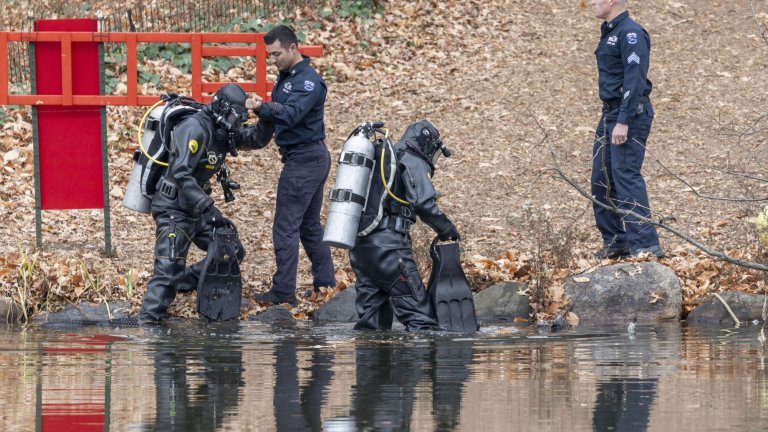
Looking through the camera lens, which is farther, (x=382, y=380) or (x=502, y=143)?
(x=502, y=143)

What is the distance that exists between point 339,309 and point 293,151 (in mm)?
1378

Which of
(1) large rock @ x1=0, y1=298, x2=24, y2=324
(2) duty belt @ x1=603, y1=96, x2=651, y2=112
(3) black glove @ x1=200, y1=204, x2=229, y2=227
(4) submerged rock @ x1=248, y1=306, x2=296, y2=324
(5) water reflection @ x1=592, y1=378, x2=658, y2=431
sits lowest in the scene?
(5) water reflection @ x1=592, y1=378, x2=658, y2=431

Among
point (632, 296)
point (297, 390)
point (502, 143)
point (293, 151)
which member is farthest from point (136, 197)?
point (502, 143)

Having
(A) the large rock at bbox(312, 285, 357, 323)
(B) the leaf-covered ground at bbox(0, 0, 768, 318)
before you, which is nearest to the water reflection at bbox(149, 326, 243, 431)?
(A) the large rock at bbox(312, 285, 357, 323)

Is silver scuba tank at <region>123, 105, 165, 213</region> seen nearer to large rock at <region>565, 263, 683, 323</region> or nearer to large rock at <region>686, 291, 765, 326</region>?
large rock at <region>565, 263, 683, 323</region>

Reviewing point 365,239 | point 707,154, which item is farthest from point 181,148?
point 707,154

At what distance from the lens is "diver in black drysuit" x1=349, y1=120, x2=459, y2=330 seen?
969 cm

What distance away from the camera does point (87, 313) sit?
36.7 feet

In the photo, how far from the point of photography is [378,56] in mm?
18828

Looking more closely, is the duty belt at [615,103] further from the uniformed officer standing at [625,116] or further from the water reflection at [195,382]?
the water reflection at [195,382]

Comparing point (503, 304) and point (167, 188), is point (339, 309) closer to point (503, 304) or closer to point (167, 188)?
point (503, 304)

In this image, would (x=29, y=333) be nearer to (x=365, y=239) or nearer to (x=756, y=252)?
(x=365, y=239)

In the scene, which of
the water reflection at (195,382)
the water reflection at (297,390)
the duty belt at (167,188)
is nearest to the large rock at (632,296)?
the water reflection at (297,390)

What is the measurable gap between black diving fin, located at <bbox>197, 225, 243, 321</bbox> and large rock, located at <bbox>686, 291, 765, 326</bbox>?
3.63m
